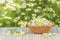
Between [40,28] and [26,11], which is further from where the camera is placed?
[26,11]

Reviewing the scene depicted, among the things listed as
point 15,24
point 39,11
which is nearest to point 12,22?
point 15,24

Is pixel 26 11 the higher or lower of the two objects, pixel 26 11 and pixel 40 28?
the lower

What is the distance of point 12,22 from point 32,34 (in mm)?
814

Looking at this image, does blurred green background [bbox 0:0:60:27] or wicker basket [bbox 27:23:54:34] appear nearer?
wicker basket [bbox 27:23:54:34]

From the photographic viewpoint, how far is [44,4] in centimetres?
279

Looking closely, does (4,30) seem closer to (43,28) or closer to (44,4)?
(43,28)

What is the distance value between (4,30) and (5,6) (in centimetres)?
63

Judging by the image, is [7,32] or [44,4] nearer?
[7,32]

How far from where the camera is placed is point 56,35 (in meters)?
1.94

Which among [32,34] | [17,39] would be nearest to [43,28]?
[32,34]

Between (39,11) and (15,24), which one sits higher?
(39,11)

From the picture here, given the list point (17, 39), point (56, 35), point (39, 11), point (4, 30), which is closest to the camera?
point (17, 39)

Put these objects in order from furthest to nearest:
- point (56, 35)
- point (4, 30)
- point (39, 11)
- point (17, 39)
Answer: point (39, 11), point (4, 30), point (56, 35), point (17, 39)

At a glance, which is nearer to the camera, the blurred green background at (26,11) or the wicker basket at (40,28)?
the wicker basket at (40,28)
